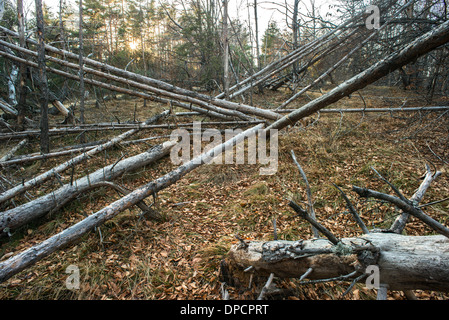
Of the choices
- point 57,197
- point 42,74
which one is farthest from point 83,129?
point 57,197

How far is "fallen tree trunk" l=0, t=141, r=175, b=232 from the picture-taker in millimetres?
3020

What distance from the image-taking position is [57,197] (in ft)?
11.3

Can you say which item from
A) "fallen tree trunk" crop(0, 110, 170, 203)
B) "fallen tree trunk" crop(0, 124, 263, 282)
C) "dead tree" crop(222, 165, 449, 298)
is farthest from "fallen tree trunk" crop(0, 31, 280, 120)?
"dead tree" crop(222, 165, 449, 298)

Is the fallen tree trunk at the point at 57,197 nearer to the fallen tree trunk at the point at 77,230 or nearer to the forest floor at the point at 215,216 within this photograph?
the forest floor at the point at 215,216

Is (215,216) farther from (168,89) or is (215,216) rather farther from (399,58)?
(168,89)

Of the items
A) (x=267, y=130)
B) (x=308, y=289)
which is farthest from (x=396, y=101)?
(x=308, y=289)

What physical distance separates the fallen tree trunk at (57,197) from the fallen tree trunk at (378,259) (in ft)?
8.89

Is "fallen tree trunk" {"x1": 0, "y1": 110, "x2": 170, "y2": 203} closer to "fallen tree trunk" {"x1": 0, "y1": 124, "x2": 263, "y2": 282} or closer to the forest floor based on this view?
the forest floor

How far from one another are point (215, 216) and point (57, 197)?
98.8 inches
